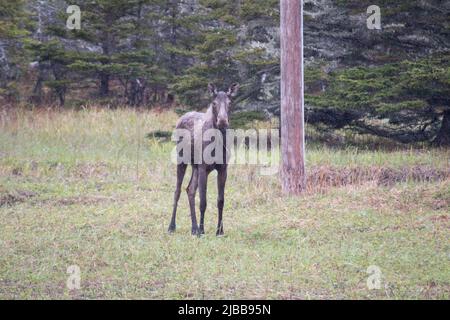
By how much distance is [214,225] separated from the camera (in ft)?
41.0

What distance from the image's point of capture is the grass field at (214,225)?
884 cm

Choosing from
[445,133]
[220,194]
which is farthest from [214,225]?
[445,133]

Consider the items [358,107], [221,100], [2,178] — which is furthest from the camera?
[358,107]

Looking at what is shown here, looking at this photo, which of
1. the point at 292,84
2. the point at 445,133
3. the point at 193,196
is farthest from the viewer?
the point at 445,133

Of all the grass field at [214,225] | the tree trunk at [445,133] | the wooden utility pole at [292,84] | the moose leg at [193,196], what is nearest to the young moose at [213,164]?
the moose leg at [193,196]

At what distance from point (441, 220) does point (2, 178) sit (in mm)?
9191

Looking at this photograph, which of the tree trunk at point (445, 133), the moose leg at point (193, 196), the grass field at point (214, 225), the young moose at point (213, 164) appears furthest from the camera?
the tree trunk at point (445, 133)

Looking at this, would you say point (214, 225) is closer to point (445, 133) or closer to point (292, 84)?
point (292, 84)

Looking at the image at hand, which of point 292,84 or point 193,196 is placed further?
point 292,84

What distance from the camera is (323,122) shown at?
66.2 ft

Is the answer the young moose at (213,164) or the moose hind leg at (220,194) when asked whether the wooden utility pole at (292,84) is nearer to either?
the young moose at (213,164)
